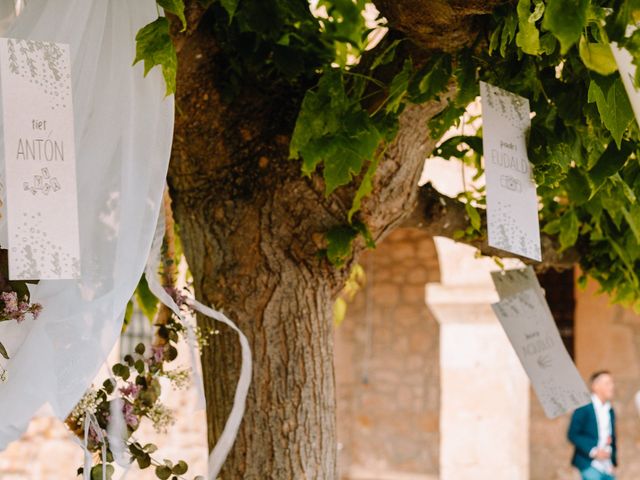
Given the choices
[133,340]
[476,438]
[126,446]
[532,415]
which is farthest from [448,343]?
[126,446]

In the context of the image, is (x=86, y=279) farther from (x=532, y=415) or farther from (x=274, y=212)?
(x=532, y=415)

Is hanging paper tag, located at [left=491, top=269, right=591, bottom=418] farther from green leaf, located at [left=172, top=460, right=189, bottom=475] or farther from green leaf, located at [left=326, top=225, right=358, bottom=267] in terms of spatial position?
green leaf, located at [left=172, top=460, right=189, bottom=475]

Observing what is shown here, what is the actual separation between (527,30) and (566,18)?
0.73 ft

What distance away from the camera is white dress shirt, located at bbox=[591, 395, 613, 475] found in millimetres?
5766

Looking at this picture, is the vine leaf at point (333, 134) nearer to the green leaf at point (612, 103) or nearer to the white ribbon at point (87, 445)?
the green leaf at point (612, 103)

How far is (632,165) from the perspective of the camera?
7.50 feet

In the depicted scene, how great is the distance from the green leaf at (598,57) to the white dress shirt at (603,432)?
4644 millimetres

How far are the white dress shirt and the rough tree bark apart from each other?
3.91 m

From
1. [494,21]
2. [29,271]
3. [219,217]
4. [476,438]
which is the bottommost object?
[476,438]

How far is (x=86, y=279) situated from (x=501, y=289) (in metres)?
1.39

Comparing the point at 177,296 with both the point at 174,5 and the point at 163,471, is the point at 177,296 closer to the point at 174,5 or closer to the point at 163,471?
the point at 163,471

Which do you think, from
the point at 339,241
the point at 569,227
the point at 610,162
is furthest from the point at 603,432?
the point at 610,162

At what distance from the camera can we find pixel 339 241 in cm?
218

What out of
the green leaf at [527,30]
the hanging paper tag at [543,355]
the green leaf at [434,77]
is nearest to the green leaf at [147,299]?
the green leaf at [434,77]
